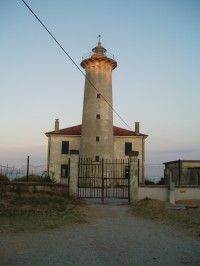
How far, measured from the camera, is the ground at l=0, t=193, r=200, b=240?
388 inches

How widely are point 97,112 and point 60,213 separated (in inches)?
862

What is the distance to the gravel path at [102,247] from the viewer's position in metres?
5.98

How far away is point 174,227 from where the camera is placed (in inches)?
392

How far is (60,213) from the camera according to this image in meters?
12.5

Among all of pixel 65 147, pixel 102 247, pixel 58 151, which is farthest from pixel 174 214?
pixel 58 151

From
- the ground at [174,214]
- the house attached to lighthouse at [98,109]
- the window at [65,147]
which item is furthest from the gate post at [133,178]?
the window at [65,147]

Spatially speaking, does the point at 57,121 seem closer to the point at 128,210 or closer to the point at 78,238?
the point at 128,210

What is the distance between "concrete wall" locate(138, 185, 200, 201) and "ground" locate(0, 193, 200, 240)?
24.6 inches

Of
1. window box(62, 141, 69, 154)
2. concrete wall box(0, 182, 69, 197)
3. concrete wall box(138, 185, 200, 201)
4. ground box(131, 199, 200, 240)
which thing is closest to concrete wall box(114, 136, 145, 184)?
window box(62, 141, 69, 154)

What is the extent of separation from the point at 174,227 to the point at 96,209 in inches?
193

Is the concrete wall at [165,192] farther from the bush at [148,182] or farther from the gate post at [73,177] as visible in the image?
the bush at [148,182]

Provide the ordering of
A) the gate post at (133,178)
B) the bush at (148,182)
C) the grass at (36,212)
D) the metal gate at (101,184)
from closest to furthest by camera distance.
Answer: the grass at (36,212) < the gate post at (133,178) < the metal gate at (101,184) < the bush at (148,182)

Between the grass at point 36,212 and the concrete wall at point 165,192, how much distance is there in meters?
3.58

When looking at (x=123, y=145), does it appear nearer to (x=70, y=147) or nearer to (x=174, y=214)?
(x=70, y=147)
